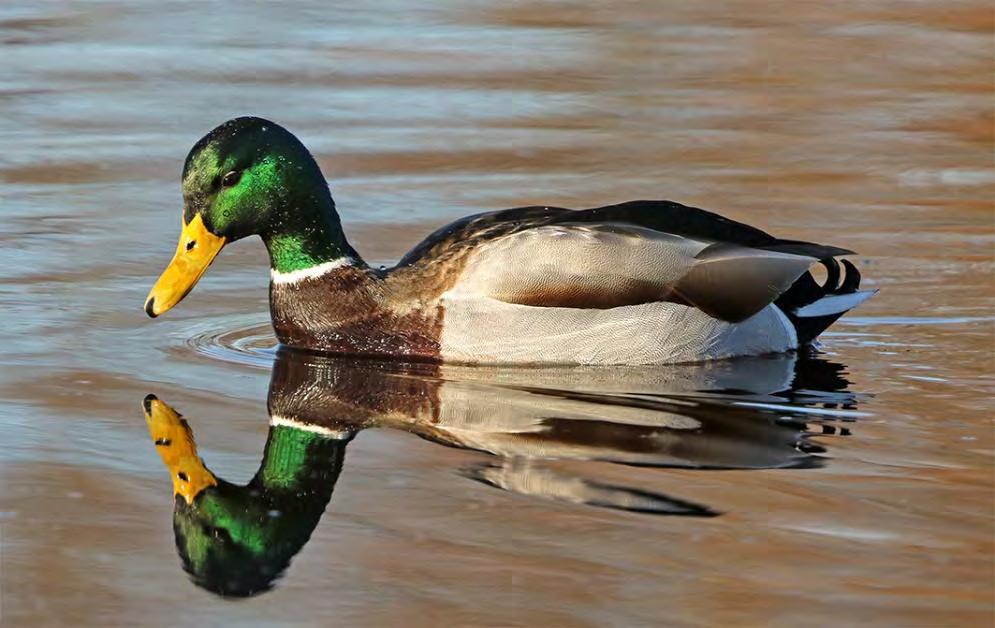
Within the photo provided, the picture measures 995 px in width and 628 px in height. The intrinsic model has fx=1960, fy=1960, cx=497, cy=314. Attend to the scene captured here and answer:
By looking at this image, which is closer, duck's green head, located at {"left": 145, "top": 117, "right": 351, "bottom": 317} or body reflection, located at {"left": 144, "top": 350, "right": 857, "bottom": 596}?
body reflection, located at {"left": 144, "top": 350, "right": 857, "bottom": 596}

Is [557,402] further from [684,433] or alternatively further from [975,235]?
[975,235]

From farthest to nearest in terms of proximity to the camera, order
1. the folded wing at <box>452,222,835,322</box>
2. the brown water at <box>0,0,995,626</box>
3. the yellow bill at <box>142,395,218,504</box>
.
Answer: the folded wing at <box>452,222,835,322</box> < the yellow bill at <box>142,395,218,504</box> < the brown water at <box>0,0,995,626</box>

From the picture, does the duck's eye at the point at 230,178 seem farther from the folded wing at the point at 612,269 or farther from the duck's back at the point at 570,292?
the folded wing at the point at 612,269

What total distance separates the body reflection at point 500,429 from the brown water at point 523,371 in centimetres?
3

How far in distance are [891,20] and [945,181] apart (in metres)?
4.15

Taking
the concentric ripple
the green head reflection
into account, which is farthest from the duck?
the green head reflection

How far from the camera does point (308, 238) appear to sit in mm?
8391

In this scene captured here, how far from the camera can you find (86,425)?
7199 millimetres

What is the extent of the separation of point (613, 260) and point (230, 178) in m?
1.62

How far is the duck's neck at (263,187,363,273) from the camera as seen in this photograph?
8383 millimetres

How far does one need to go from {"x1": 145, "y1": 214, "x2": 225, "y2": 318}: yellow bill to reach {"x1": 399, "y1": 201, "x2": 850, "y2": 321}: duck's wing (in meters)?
0.86

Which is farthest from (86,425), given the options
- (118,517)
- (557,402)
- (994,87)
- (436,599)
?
(994,87)

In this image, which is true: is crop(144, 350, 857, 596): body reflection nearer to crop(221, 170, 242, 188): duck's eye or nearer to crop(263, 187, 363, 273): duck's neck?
crop(263, 187, 363, 273): duck's neck

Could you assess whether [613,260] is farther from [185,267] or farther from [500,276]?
[185,267]
